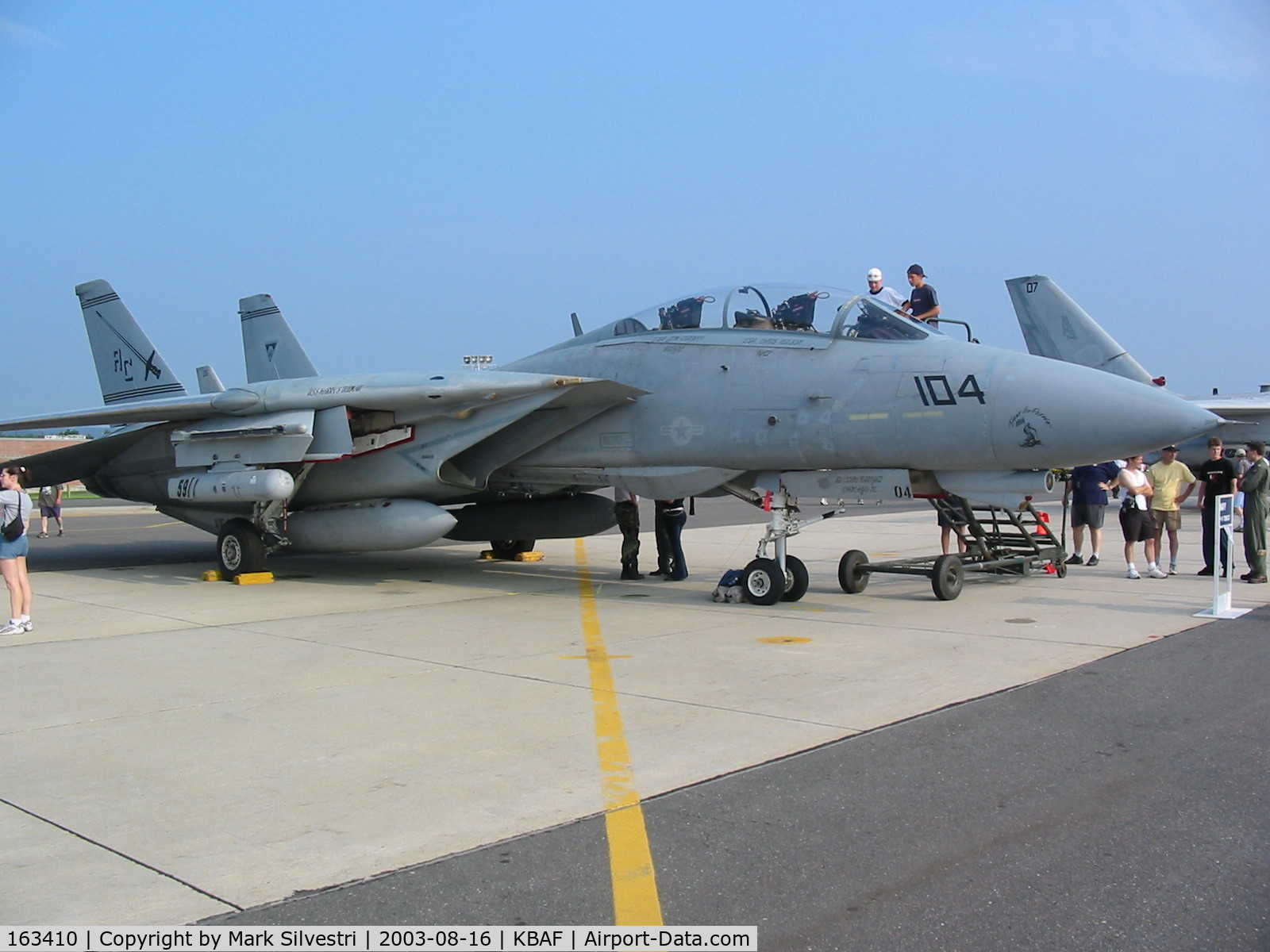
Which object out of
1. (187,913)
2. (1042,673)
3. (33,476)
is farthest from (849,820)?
(33,476)

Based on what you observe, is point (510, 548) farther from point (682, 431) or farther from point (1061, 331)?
point (1061, 331)

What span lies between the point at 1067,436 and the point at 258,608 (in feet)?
25.5

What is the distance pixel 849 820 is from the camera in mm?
4262

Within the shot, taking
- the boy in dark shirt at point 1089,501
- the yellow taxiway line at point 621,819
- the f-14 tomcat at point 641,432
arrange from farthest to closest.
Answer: the boy in dark shirt at point 1089,501 → the f-14 tomcat at point 641,432 → the yellow taxiway line at point 621,819

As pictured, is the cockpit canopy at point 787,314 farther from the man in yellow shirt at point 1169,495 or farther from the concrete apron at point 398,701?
the man in yellow shirt at point 1169,495

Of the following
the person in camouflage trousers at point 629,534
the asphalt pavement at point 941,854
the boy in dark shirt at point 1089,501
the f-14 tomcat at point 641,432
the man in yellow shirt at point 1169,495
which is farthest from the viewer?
the boy in dark shirt at point 1089,501

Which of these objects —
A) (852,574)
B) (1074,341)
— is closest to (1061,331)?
(1074,341)

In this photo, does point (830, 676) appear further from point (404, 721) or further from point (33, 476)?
point (33, 476)

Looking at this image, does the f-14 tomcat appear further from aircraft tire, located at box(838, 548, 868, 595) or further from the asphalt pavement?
the asphalt pavement

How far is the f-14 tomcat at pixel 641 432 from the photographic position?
A: 30.0 ft

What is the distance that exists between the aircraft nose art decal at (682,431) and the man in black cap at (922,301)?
107 inches

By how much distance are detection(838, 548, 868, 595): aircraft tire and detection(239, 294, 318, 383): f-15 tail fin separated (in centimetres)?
939

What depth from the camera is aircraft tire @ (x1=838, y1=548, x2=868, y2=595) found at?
11523 millimetres

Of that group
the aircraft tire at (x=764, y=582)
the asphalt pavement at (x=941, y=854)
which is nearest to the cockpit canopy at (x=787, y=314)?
the aircraft tire at (x=764, y=582)
